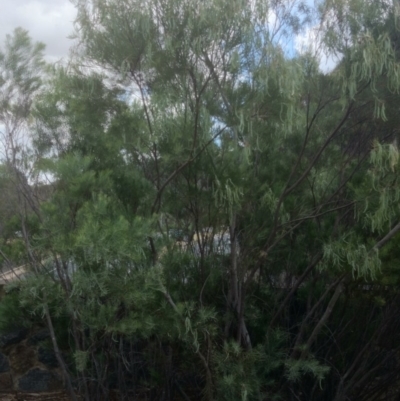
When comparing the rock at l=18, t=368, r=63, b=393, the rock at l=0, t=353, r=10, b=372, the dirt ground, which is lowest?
the dirt ground

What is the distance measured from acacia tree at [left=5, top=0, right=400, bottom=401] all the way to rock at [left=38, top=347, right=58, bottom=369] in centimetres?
120

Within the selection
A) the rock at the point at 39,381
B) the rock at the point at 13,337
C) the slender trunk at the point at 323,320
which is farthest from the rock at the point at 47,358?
the slender trunk at the point at 323,320

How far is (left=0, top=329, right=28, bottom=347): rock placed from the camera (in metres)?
8.41

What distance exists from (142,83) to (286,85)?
1.32 m

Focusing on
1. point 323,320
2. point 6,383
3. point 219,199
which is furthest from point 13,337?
point 323,320

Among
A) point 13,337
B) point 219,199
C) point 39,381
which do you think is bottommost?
point 39,381

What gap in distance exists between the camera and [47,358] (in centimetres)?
862

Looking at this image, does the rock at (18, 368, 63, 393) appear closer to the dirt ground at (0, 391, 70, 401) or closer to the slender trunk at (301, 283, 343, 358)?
the dirt ground at (0, 391, 70, 401)

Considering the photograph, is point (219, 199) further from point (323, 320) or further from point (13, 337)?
point (13, 337)

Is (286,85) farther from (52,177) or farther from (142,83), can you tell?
(52,177)

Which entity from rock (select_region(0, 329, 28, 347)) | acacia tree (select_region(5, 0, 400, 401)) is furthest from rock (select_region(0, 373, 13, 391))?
acacia tree (select_region(5, 0, 400, 401))

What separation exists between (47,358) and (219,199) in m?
3.15

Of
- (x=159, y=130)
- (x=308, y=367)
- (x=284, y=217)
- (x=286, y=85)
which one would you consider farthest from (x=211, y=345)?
(x=286, y=85)

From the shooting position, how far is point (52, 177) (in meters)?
6.93
